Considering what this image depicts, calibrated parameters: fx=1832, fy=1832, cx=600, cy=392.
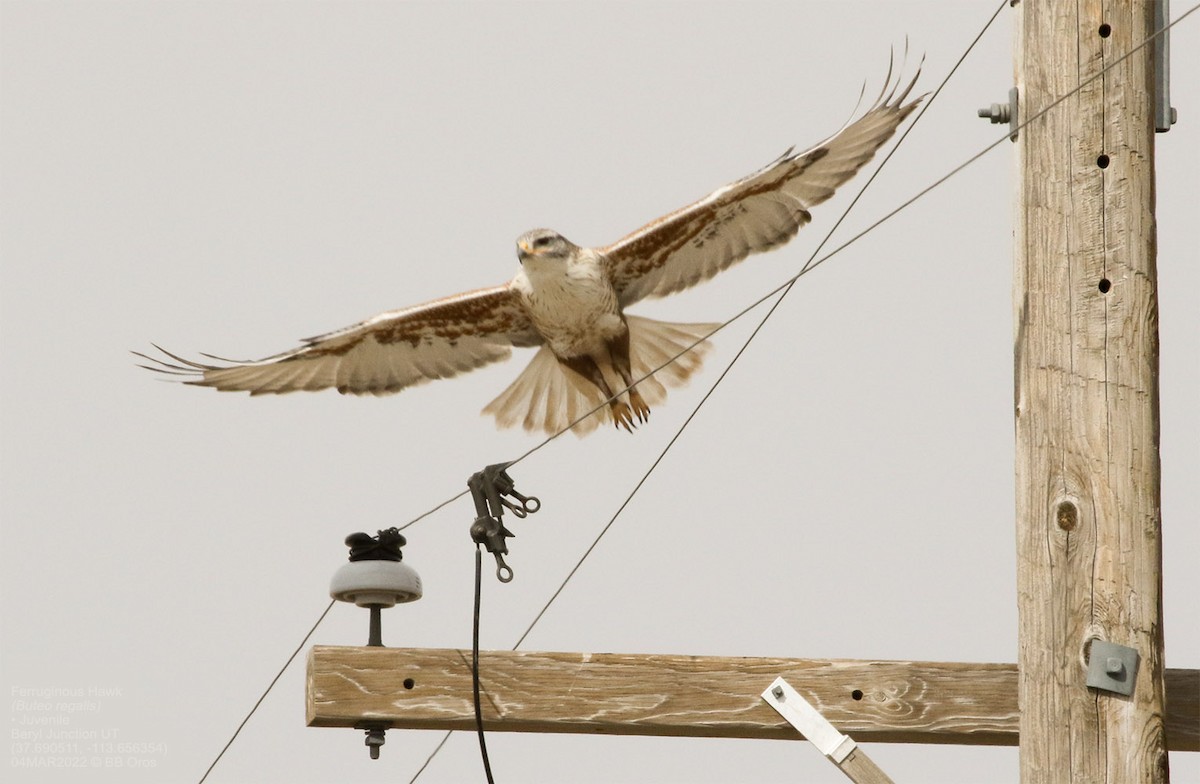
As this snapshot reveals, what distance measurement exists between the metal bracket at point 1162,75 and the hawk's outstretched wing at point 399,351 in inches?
182

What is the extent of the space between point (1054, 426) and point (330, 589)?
1866 mm

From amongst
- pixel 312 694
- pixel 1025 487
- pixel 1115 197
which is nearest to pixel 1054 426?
pixel 1025 487

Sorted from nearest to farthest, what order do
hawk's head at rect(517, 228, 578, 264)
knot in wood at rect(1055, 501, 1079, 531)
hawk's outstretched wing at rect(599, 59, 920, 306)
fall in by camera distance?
1. knot in wood at rect(1055, 501, 1079, 531)
2. hawk's outstretched wing at rect(599, 59, 920, 306)
3. hawk's head at rect(517, 228, 578, 264)

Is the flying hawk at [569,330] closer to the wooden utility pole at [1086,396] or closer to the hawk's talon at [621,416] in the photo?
the hawk's talon at [621,416]

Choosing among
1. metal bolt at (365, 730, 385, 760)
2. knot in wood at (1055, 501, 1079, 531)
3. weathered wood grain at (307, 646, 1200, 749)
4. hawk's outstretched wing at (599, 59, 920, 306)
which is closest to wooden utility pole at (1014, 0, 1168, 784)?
knot in wood at (1055, 501, 1079, 531)

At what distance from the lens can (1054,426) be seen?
12.9 feet

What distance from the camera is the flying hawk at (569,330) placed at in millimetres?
8039

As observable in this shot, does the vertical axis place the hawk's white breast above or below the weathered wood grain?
above

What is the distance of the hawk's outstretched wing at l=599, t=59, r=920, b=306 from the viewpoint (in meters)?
7.68

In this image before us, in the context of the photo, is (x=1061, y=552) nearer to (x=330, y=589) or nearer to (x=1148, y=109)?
(x=1148, y=109)

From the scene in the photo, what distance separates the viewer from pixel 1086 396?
3.91 meters

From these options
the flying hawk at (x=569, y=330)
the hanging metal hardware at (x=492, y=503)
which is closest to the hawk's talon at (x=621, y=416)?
the flying hawk at (x=569, y=330)

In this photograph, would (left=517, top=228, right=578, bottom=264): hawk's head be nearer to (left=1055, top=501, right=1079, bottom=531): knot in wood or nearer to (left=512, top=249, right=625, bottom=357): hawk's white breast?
(left=512, top=249, right=625, bottom=357): hawk's white breast

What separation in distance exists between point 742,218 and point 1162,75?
397cm
